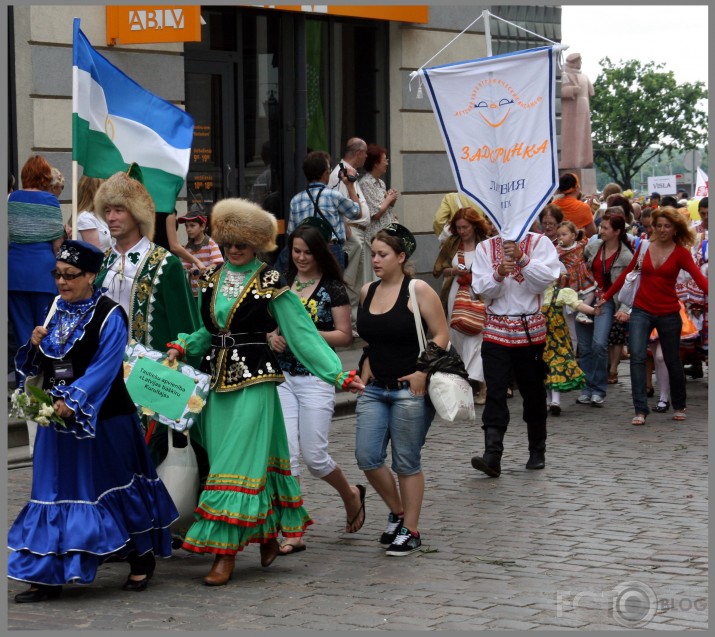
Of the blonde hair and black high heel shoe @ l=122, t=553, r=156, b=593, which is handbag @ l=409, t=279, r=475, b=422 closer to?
black high heel shoe @ l=122, t=553, r=156, b=593

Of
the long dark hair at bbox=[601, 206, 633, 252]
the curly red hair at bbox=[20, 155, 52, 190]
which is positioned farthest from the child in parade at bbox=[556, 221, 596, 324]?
the curly red hair at bbox=[20, 155, 52, 190]

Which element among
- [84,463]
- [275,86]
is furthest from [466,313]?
[84,463]

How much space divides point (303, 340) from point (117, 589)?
62.9 inches

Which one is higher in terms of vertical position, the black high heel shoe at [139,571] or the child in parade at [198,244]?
the child in parade at [198,244]

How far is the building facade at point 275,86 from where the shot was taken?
12.9 m

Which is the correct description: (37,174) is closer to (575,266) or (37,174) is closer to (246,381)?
(246,381)

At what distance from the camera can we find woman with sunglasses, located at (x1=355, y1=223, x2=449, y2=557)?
781 centimetres

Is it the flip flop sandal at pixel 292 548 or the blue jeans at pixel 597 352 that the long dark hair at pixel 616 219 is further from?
the flip flop sandal at pixel 292 548

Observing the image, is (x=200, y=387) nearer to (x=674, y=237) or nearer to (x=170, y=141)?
(x=170, y=141)

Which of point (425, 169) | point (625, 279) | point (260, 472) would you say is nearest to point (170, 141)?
point (260, 472)

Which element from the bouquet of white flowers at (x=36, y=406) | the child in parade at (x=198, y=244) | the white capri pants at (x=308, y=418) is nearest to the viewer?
the bouquet of white flowers at (x=36, y=406)

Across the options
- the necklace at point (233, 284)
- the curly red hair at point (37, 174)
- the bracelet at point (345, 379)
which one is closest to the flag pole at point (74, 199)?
the necklace at point (233, 284)

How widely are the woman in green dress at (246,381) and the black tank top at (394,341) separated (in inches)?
21.2

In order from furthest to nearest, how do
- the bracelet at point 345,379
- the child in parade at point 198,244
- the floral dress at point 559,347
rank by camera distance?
1. the child in parade at point 198,244
2. the floral dress at point 559,347
3. the bracelet at point 345,379
